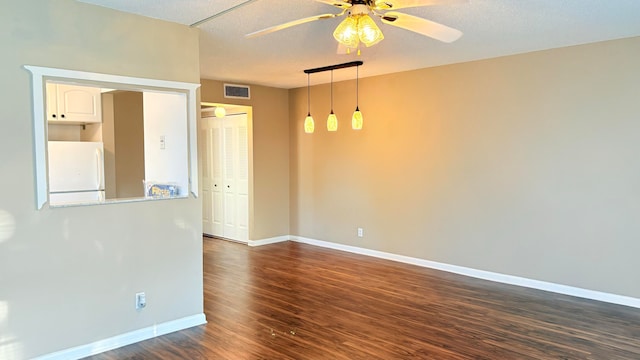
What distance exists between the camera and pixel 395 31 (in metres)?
3.77

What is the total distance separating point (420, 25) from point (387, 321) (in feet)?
Result: 8.25

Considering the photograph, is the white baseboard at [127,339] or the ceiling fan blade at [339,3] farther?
the white baseboard at [127,339]

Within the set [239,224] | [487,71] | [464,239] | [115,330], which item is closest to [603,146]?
[487,71]

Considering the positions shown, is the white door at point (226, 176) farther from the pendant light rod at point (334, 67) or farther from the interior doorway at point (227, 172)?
the pendant light rod at point (334, 67)

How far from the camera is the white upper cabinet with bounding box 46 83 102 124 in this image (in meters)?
4.85

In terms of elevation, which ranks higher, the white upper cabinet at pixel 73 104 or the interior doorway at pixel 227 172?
the white upper cabinet at pixel 73 104

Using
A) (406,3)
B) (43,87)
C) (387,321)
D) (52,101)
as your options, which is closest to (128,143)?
(52,101)

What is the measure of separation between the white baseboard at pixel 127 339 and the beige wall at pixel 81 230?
0.04 metres

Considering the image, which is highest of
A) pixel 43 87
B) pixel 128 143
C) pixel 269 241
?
pixel 43 87

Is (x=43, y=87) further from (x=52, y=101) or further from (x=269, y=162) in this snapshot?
(x=269, y=162)

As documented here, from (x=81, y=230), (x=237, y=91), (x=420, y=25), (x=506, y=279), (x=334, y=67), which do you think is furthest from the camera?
(x=237, y=91)

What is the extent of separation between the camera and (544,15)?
337 centimetres

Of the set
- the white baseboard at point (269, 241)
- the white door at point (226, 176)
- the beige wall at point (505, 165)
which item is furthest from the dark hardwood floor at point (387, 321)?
the white door at point (226, 176)

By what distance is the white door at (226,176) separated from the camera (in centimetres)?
721
